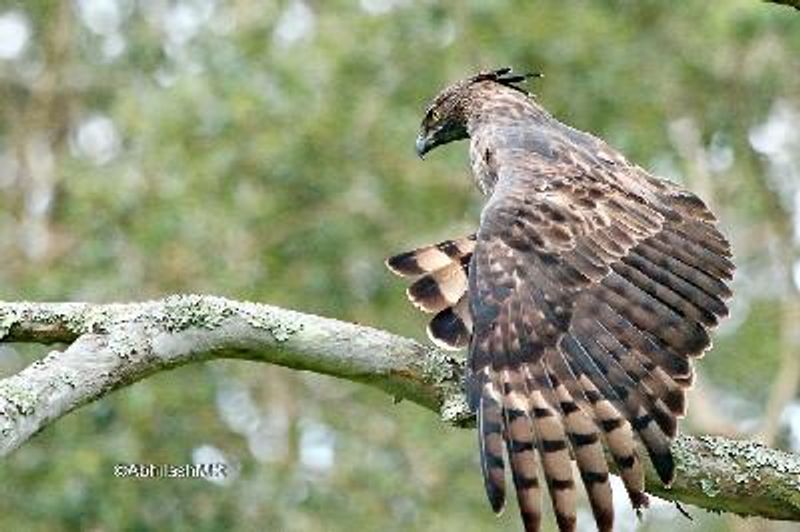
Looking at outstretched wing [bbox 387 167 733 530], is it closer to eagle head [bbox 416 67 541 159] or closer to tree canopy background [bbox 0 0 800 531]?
eagle head [bbox 416 67 541 159]

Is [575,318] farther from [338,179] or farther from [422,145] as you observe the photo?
[338,179]

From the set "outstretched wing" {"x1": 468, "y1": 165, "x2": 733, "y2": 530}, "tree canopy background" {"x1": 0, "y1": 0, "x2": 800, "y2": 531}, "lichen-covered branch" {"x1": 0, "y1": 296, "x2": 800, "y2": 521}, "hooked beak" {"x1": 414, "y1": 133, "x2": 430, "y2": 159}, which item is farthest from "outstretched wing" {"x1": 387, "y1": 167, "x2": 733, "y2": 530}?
"tree canopy background" {"x1": 0, "y1": 0, "x2": 800, "y2": 531}

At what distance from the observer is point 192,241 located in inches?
444

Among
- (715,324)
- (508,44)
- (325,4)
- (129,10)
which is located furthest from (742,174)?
(715,324)

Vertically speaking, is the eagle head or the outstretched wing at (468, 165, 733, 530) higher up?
the eagle head

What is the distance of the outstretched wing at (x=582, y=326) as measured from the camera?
203 inches

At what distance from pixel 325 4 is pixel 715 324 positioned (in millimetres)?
8355

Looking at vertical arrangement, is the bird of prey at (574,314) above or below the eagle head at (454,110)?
below

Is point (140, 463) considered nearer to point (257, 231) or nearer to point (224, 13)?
point (257, 231)

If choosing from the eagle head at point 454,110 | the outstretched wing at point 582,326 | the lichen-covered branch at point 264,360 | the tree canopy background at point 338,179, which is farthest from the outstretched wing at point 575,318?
the tree canopy background at point 338,179

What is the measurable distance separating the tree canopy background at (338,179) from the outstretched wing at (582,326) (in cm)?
482

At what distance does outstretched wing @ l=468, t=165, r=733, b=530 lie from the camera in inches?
203

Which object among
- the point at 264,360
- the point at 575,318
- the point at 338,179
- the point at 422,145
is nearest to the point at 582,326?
the point at 575,318

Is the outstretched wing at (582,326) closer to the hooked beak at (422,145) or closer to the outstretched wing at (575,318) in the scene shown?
the outstretched wing at (575,318)
